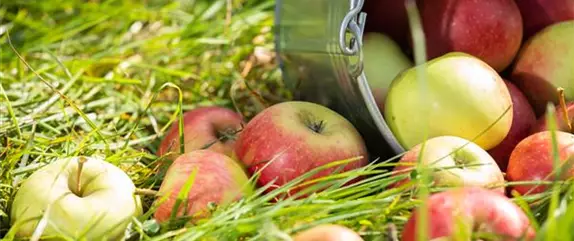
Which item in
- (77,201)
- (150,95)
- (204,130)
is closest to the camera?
(77,201)

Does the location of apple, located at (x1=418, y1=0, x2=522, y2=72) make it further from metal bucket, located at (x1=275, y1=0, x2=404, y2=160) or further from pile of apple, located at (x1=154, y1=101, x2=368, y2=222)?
pile of apple, located at (x1=154, y1=101, x2=368, y2=222)

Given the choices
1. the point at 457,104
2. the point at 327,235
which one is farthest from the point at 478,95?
the point at 327,235

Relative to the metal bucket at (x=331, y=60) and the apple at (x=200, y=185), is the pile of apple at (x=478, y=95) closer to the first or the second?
the metal bucket at (x=331, y=60)

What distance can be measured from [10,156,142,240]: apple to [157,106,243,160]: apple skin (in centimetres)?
31

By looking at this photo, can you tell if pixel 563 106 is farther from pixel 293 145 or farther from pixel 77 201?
pixel 77 201

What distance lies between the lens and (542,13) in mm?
2455

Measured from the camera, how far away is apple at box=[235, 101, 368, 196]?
6.54 feet

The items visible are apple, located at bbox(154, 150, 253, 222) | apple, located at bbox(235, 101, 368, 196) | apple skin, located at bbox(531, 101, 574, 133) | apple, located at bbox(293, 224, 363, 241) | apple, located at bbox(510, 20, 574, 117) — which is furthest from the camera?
apple, located at bbox(510, 20, 574, 117)

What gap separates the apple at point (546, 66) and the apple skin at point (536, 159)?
300mm

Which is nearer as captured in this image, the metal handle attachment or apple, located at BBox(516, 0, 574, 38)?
the metal handle attachment

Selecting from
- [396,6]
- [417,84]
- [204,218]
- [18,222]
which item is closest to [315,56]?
[396,6]

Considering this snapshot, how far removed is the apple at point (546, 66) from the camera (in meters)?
2.29

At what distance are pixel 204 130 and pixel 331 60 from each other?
14.1 inches

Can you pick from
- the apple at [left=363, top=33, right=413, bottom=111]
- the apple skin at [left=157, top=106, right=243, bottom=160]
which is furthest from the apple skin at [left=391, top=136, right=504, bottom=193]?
the apple skin at [left=157, top=106, right=243, bottom=160]
